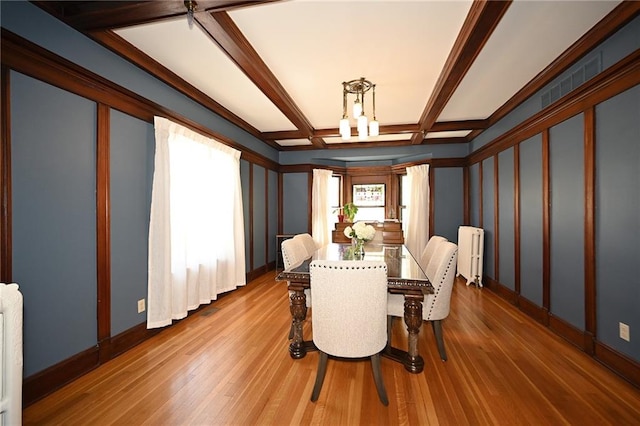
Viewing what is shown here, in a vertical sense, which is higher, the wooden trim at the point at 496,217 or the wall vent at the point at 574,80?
the wall vent at the point at 574,80

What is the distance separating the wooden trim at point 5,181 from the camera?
5.28 feet

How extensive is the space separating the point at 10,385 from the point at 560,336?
3.94 meters

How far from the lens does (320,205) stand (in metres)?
6.05

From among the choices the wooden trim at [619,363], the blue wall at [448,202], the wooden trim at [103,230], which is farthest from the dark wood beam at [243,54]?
the wooden trim at [619,363]

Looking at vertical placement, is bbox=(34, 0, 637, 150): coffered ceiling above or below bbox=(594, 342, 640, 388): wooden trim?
above

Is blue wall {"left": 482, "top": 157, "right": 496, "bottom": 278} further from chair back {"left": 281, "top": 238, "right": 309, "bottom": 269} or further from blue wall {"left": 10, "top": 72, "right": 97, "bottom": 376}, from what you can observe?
blue wall {"left": 10, "top": 72, "right": 97, "bottom": 376}

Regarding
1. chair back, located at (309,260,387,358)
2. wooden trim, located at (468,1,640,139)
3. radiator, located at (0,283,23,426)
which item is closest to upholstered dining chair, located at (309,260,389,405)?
chair back, located at (309,260,387,358)

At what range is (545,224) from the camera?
294cm

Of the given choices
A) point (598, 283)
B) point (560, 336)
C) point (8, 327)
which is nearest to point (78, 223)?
point (8, 327)

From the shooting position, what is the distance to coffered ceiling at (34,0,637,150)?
1895mm

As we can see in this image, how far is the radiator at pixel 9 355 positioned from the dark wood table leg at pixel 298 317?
1.49 m

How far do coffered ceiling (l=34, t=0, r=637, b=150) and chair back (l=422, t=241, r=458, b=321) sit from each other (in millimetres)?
1614

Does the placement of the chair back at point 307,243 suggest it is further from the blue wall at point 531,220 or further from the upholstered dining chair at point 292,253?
the blue wall at point 531,220

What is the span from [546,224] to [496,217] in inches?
48.7
